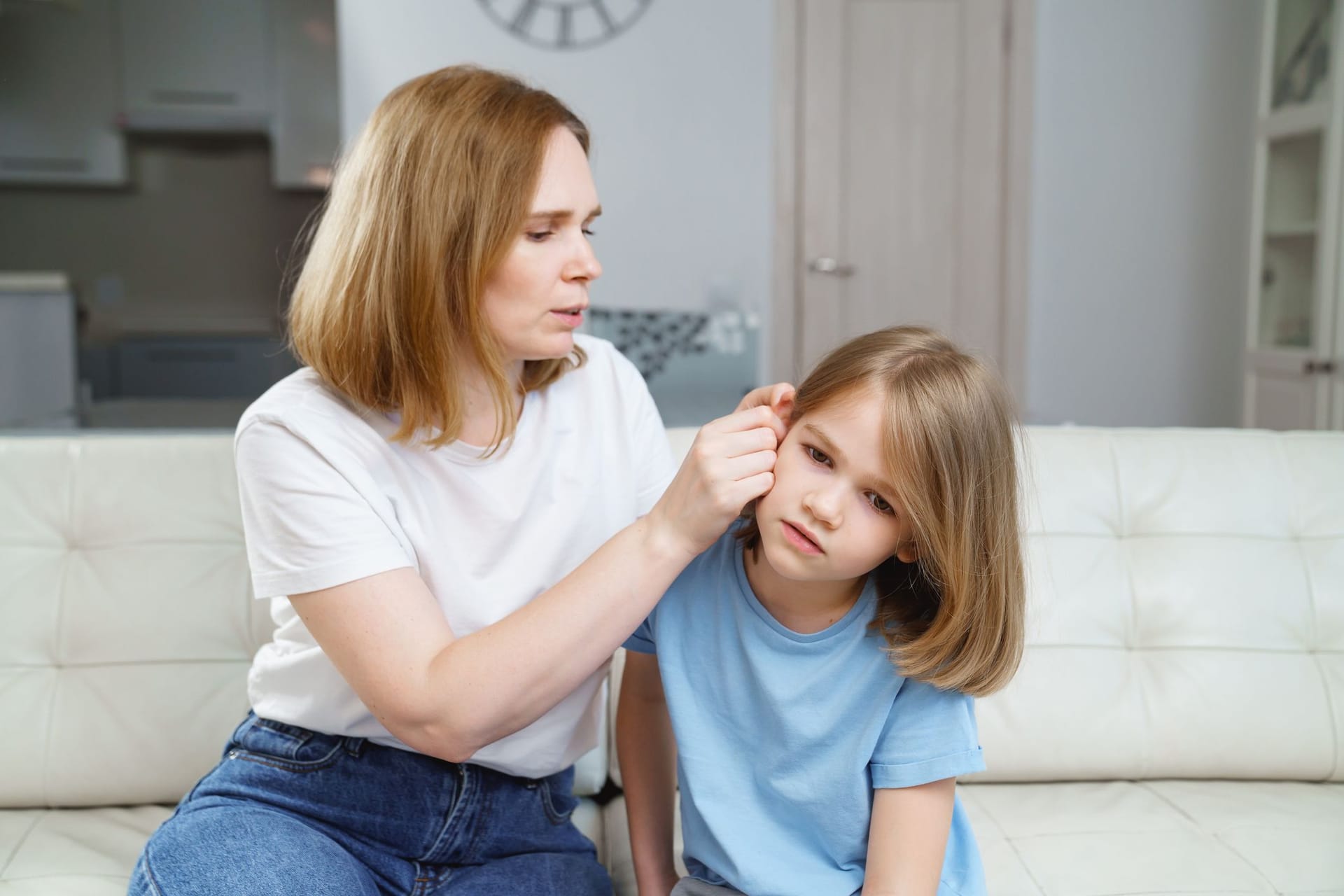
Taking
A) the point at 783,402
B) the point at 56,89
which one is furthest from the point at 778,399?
the point at 56,89

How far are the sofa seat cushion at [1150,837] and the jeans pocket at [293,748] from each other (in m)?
0.35

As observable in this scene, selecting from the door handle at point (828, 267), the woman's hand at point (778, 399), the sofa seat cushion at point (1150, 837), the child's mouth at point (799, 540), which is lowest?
the sofa seat cushion at point (1150, 837)

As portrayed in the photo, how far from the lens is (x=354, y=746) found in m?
1.04

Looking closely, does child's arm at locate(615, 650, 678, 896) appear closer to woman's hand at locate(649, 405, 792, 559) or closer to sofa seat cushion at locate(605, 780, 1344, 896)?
sofa seat cushion at locate(605, 780, 1344, 896)

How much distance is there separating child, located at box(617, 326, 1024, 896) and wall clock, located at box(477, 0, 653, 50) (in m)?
3.69

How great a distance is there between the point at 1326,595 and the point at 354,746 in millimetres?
1240

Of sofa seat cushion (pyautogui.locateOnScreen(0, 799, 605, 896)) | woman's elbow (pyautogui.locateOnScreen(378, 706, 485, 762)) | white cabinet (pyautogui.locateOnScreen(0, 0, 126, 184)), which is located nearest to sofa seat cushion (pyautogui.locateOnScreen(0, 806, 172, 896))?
sofa seat cushion (pyautogui.locateOnScreen(0, 799, 605, 896))

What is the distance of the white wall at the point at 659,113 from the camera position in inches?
168

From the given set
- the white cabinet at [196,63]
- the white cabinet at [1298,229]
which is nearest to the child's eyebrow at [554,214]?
the white cabinet at [1298,229]

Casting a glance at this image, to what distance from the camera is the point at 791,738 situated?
966 millimetres

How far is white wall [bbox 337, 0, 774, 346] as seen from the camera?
4.27m

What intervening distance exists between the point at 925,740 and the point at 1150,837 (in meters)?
0.50

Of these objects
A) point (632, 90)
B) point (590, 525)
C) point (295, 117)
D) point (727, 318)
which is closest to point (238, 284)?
point (295, 117)

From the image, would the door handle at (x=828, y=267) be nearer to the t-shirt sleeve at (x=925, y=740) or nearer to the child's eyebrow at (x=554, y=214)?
the child's eyebrow at (x=554, y=214)
